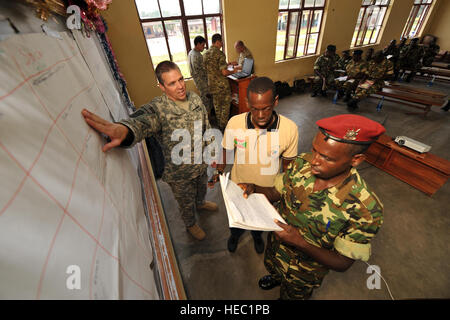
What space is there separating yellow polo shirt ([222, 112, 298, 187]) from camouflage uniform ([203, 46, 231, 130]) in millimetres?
2750

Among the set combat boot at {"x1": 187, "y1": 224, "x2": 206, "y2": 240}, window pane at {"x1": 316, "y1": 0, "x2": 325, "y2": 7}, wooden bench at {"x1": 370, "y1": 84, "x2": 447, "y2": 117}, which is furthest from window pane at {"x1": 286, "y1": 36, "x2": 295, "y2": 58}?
combat boot at {"x1": 187, "y1": 224, "x2": 206, "y2": 240}

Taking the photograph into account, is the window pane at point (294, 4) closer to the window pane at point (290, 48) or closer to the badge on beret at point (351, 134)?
the window pane at point (290, 48)

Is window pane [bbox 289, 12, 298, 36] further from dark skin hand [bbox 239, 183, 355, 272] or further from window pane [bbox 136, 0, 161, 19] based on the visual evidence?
dark skin hand [bbox 239, 183, 355, 272]

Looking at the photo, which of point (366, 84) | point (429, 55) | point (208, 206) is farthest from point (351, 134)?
point (429, 55)

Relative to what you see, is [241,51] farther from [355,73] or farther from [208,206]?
[208,206]

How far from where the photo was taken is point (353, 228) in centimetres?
90

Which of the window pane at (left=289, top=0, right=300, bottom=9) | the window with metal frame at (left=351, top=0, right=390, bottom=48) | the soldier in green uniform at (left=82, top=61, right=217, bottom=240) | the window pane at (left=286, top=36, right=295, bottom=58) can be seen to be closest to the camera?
the soldier in green uniform at (left=82, top=61, right=217, bottom=240)

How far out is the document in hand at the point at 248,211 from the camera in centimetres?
93

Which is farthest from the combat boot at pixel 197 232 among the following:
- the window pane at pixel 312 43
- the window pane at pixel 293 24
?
the window pane at pixel 312 43

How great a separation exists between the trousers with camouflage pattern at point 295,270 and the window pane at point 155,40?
4569mm

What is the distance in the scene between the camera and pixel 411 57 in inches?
244

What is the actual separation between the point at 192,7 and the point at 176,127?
4.17 meters

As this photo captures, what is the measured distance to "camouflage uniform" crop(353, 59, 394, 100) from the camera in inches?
177
